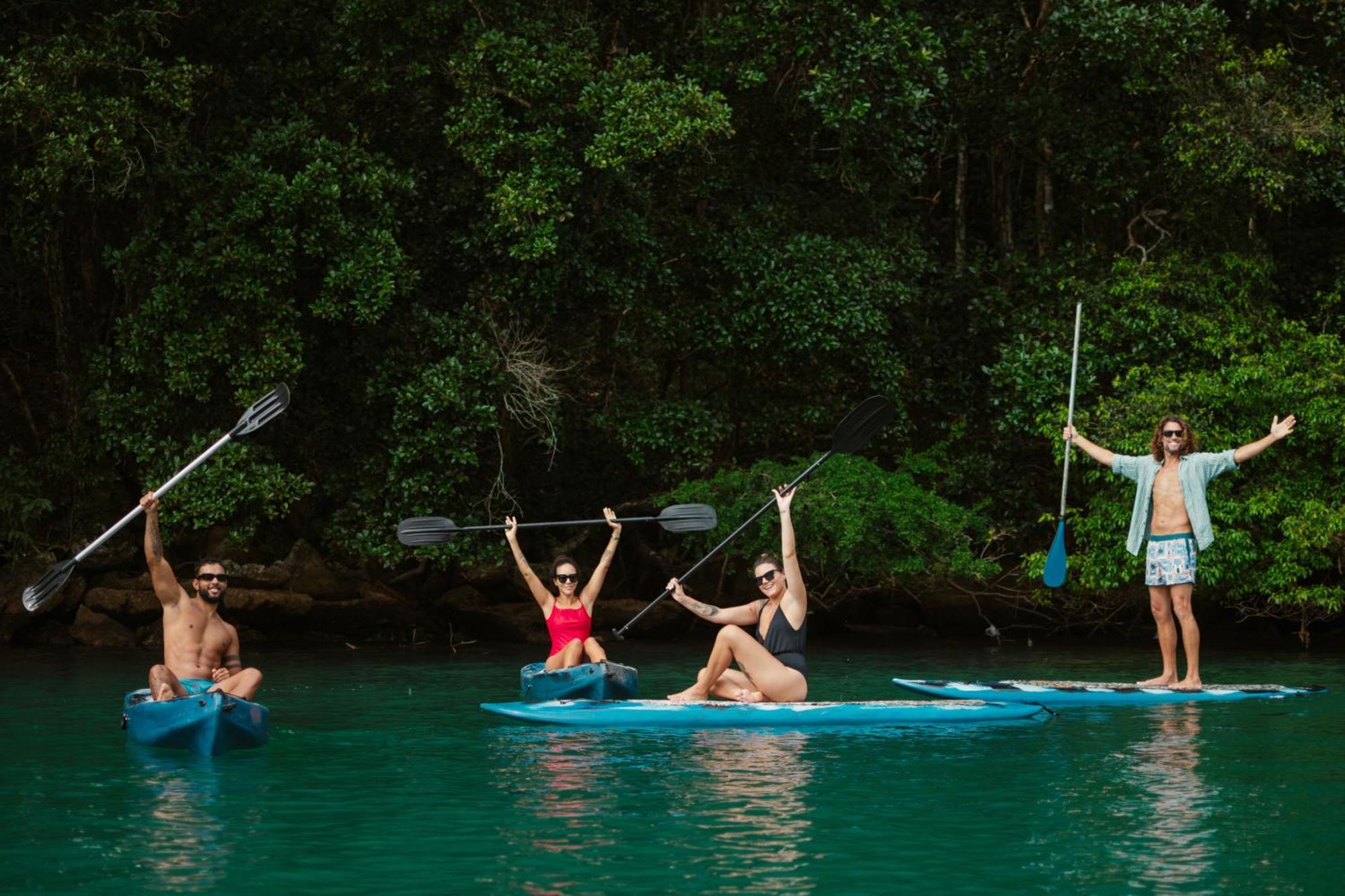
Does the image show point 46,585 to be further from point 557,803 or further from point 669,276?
point 669,276

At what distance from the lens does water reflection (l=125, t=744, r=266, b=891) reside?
5.34m

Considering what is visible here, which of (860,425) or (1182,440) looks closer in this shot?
(1182,440)

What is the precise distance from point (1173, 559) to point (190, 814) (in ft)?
20.5

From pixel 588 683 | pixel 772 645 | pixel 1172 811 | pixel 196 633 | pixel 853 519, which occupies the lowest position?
pixel 1172 811

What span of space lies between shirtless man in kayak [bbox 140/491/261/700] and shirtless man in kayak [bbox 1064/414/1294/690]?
510 centimetres

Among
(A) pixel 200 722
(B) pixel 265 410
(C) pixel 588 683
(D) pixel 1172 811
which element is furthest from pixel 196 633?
(D) pixel 1172 811

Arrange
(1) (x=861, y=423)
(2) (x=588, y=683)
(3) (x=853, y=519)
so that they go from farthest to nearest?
(3) (x=853, y=519), (1) (x=861, y=423), (2) (x=588, y=683)

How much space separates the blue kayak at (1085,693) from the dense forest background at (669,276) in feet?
13.7

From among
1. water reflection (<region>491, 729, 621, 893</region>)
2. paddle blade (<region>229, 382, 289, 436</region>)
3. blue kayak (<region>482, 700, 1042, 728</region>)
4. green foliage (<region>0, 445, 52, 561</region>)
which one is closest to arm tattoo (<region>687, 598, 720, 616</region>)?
blue kayak (<region>482, 700, 1042, 728</region>)

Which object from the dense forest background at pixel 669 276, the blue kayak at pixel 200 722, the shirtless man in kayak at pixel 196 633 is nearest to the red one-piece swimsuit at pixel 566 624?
the shirtless man in kayak at pixel 196 633

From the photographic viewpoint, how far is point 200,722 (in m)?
7.91

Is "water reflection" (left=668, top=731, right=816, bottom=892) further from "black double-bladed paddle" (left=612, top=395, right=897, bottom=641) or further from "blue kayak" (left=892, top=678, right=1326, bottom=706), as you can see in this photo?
"black double-bladed paddle" (left=612, top=395, right=897, bottom=641)

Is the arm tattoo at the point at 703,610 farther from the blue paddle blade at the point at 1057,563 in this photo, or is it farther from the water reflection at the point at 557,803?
the blue paddle blade at the point at 1057,563

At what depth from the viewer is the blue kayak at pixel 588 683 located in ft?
32.9
